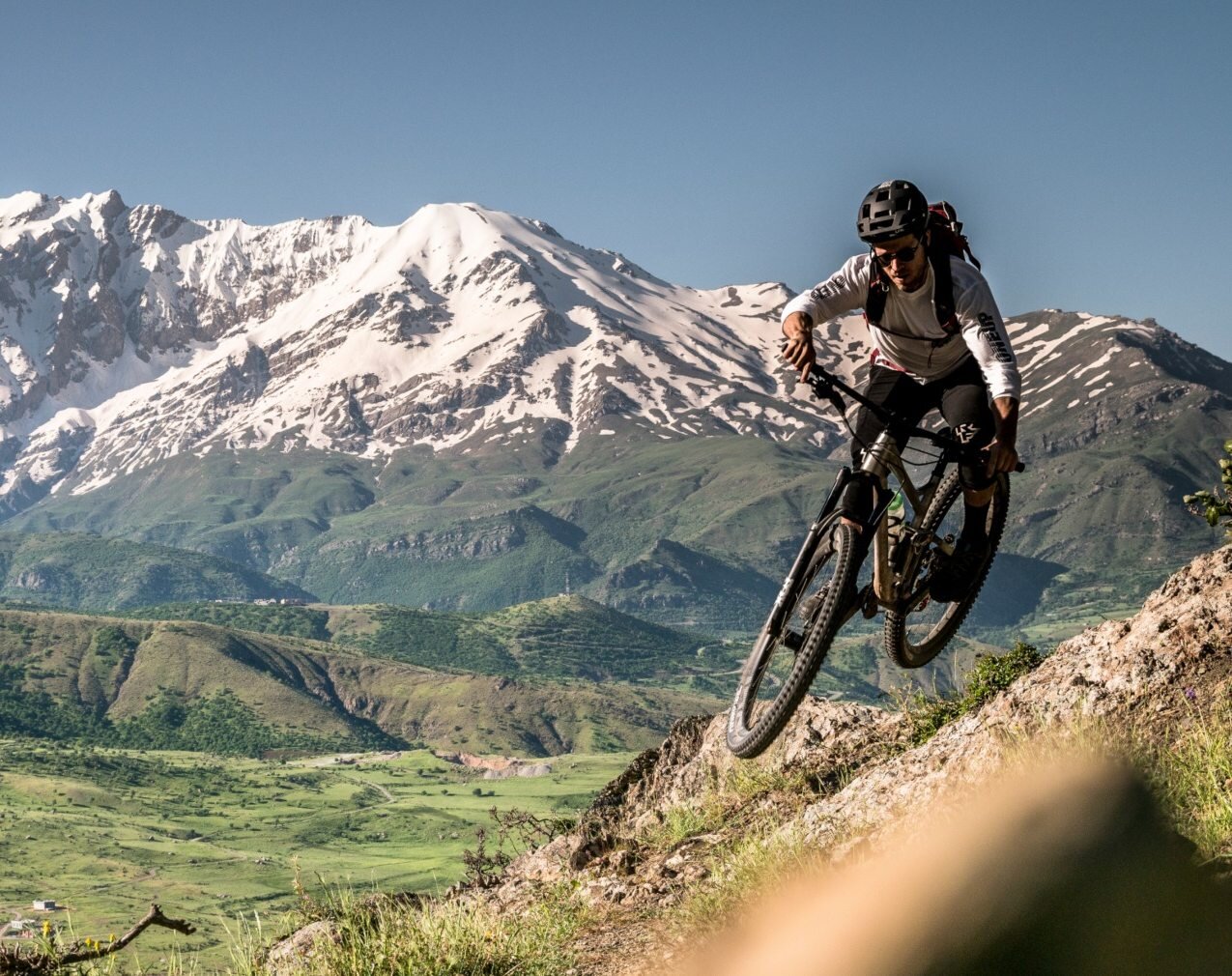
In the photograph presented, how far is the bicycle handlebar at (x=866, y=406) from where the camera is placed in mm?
13094

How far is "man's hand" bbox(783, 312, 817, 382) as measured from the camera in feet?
42.8

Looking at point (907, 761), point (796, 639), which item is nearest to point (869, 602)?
point (796, 639)

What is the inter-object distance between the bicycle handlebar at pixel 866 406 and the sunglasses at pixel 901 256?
124cm

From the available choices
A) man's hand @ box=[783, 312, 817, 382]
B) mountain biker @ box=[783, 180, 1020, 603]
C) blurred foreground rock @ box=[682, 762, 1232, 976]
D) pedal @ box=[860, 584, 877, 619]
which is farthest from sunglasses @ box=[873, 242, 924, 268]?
blurred foreground rock @ box=[682, 762, 1232, 976]

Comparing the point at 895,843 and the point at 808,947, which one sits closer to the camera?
the point at 808,947

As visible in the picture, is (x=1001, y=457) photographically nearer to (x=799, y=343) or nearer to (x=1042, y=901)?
(x=799, y=343)

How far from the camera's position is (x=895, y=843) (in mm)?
10516

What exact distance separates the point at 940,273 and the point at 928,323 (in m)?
0.55

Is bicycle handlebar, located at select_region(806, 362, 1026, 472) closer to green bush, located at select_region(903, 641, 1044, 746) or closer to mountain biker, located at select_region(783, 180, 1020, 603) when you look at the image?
mountain biker, located at select_region(783, 180, 1020, 603)

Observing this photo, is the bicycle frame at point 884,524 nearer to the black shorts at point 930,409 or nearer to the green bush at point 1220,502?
the black shorts at point 930,409

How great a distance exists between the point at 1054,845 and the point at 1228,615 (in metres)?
6.68

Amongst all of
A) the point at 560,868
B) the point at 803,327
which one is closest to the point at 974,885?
the point at 803,327

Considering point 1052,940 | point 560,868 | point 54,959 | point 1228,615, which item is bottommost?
point 560,868

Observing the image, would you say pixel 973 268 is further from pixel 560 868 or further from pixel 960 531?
pixel 560 868
